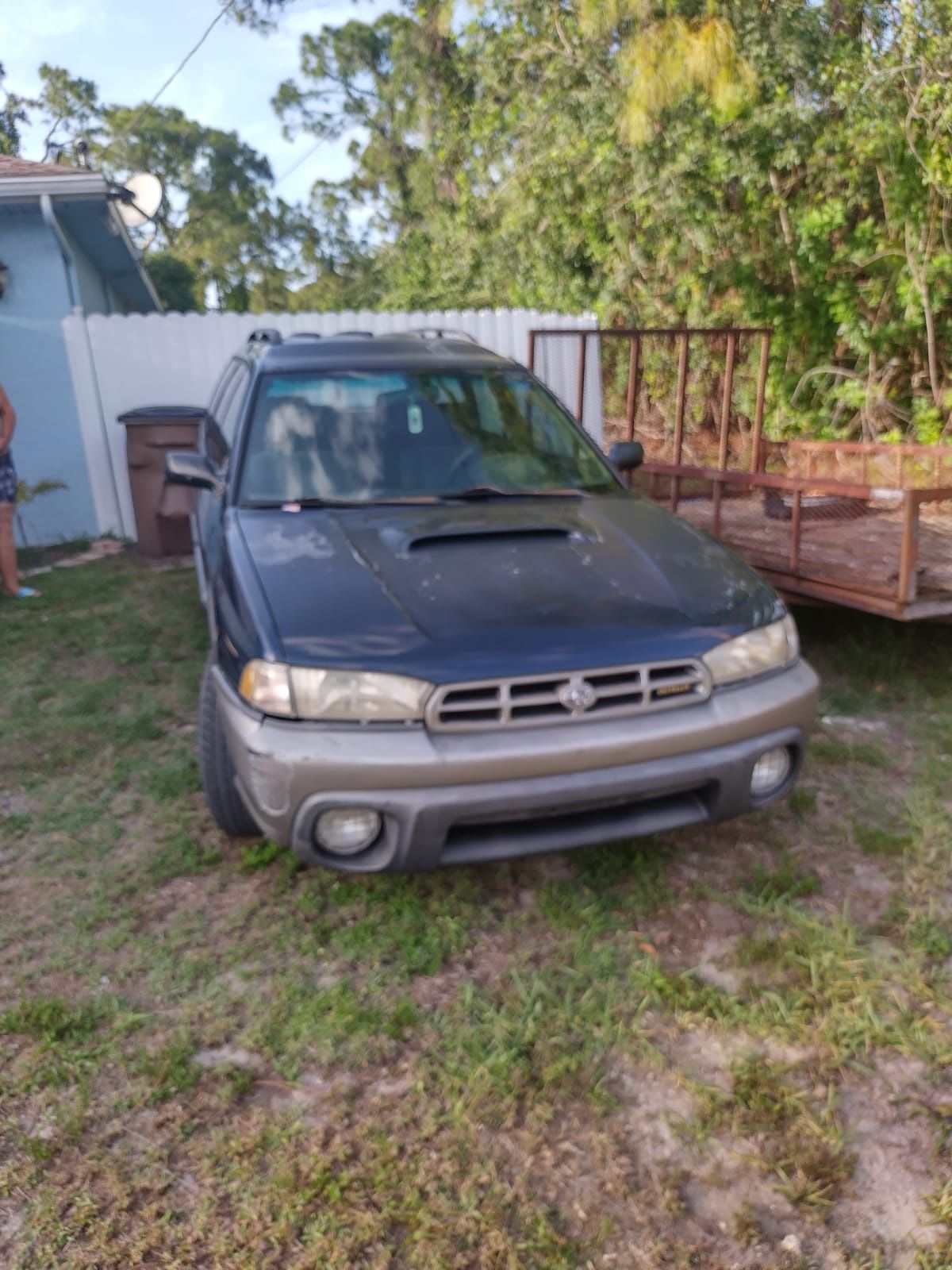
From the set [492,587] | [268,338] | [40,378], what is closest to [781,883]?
[492,587]

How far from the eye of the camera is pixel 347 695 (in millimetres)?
2416

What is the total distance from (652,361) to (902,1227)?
10339mm

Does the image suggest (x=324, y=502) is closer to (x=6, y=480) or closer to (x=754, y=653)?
(x=754, y=653)

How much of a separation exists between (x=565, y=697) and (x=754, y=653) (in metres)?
0.64

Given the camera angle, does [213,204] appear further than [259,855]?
Yes

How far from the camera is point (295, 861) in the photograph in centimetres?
311

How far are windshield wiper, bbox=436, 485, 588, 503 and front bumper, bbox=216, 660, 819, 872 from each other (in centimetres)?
118

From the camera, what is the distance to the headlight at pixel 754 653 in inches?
105

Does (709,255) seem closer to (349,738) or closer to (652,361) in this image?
(652,361)

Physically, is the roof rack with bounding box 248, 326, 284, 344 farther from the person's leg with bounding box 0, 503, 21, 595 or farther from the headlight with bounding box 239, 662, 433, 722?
the person's leg with bounding box 0, 503, 21, 595

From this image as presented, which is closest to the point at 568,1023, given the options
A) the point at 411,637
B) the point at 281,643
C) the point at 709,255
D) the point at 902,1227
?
the point at 902,1227

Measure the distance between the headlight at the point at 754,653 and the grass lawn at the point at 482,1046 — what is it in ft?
2.32

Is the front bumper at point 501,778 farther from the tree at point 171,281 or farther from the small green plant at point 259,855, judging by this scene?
the tree at point 171,281

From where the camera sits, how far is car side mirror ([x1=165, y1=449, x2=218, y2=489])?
372 centimetres
